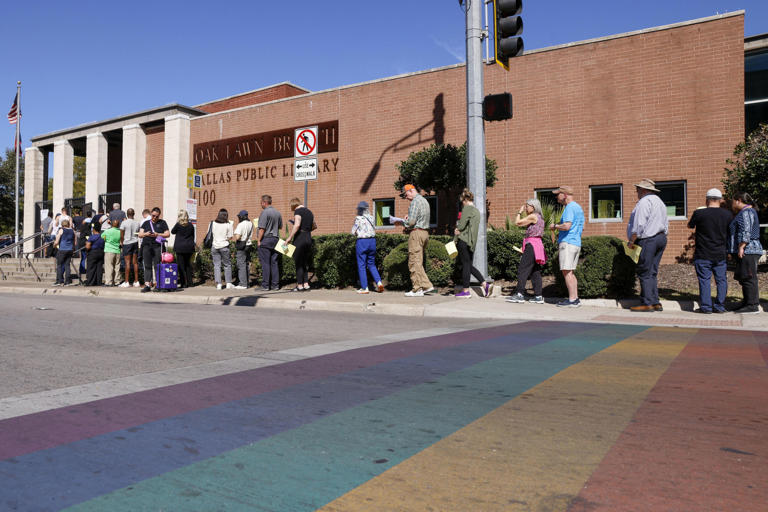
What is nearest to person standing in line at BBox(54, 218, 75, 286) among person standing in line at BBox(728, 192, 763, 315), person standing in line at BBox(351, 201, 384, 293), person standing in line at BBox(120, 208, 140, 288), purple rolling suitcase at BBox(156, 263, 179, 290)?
person standing in line at BBox(120, 208, 140, 288)

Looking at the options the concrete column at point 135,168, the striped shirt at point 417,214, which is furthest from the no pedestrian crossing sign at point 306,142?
the concrete column at point 135,168

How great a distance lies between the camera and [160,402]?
3.57 metres

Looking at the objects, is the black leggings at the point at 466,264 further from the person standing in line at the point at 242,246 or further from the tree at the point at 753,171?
the tree at the point at 753,171

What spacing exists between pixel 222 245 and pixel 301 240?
249 cm

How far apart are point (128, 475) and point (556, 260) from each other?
855cm

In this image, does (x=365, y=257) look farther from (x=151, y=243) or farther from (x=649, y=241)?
(x=151, y=243)

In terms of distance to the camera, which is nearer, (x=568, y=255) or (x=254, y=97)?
(x=568, y=255)

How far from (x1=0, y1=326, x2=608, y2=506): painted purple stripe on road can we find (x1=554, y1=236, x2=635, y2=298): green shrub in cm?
572

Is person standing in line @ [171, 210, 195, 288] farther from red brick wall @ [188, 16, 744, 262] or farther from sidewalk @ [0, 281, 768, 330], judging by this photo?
red brick wall @ [188, 16, 744, 262]

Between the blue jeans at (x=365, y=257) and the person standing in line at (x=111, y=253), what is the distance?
7.35 m

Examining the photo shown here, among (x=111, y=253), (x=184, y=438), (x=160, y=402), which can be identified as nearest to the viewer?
(x=184, y=438)

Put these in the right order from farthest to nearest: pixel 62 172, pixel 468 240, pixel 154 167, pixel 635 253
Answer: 1. pixel 62 172
2. pixel 154 167
3. pixel 468 240
4. pixel 635 253

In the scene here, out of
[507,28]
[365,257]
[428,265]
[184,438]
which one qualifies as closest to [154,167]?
[365,257]

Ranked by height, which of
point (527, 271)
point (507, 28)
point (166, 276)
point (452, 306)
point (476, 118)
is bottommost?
point (452, 306)
